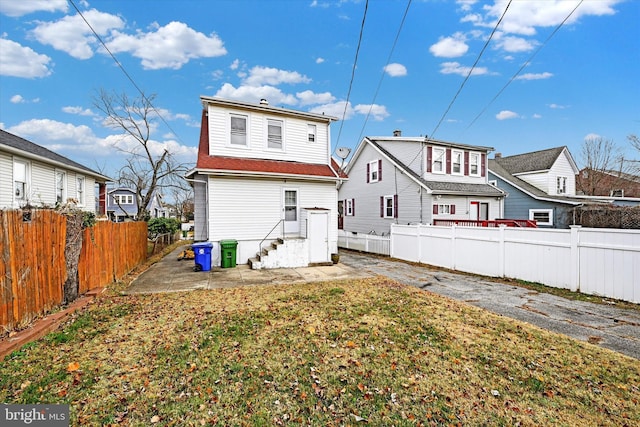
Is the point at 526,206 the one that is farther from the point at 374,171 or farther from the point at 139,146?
the point at 139,146

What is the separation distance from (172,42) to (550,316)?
1553 centimetres

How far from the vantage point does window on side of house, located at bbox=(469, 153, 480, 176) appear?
60.1 ft

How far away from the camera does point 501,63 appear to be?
454 inches

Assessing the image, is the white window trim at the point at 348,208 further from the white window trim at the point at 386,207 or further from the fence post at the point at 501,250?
the fence post at the point at 501,250

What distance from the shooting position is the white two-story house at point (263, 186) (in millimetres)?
10531

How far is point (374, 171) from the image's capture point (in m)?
19.5

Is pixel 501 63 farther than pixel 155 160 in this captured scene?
No

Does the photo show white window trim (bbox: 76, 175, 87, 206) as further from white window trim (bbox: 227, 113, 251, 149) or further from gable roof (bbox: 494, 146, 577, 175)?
gable roof (bbox: 494, 146, 577, 175)

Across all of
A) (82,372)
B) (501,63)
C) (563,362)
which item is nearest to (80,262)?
(82,372)

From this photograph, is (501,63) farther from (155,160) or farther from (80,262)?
(155,160)

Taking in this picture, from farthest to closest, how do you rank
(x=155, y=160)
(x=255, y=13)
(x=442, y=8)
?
(x=155, y=160), (x=255, y=13), (x=442, y=8)

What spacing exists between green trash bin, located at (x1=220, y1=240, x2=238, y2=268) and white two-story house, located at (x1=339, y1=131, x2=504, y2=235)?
10.1 metres

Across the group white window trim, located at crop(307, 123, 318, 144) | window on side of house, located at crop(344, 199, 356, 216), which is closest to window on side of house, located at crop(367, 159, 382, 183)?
window on side of house, located at crop(344, 199, 356, 216)

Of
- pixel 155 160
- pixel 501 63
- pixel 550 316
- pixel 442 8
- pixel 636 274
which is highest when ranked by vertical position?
pixel 442 8
